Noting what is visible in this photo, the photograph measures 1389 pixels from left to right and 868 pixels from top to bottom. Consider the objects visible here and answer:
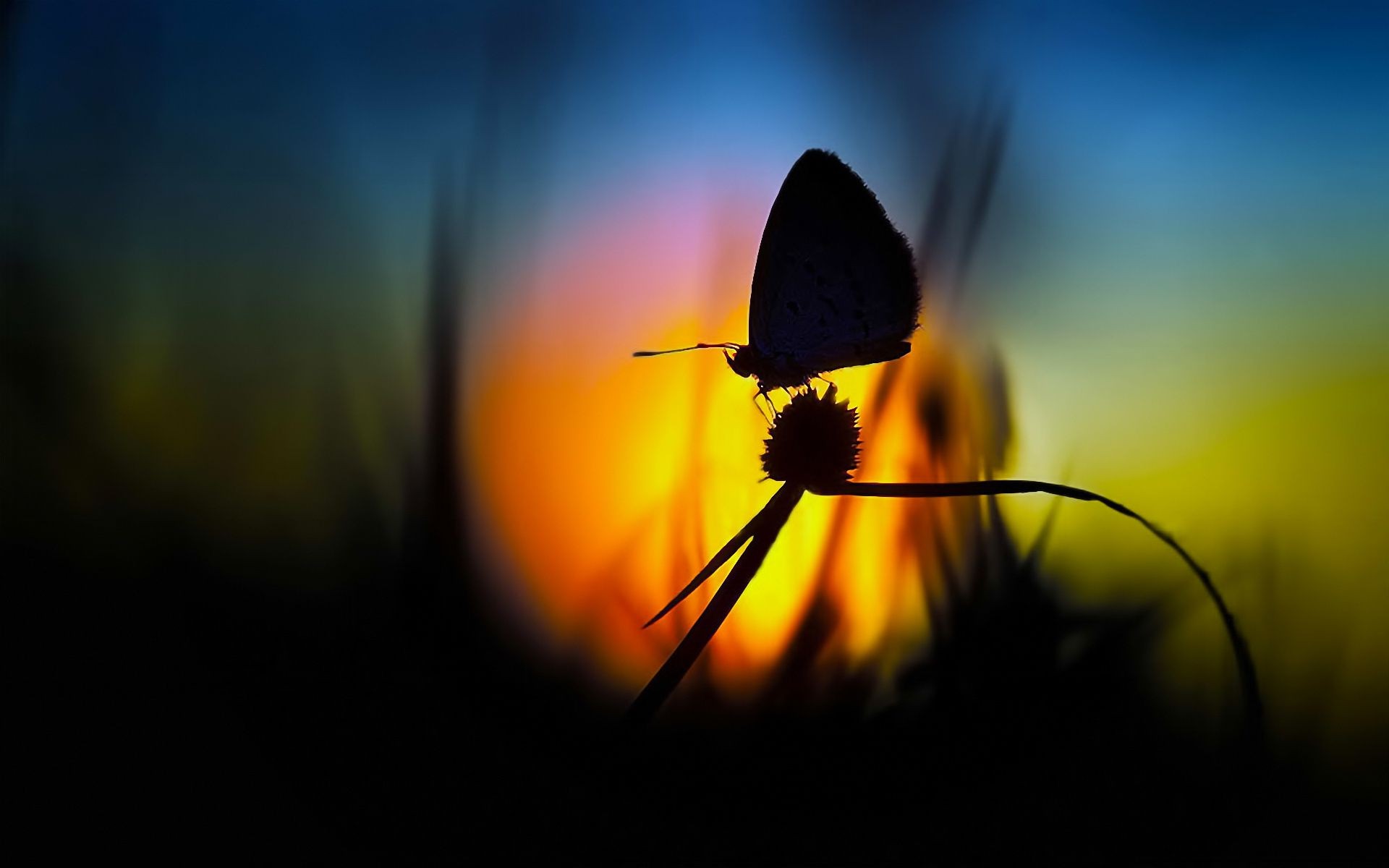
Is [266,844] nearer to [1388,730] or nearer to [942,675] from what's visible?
[942,675]

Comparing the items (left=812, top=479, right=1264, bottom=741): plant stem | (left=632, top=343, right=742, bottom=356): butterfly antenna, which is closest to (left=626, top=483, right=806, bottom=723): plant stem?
(left=812, top=479, right=1264, bottom=741): plant stem

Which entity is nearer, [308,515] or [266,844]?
[266,844]

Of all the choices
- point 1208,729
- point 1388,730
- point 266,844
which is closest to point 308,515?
point 266,844

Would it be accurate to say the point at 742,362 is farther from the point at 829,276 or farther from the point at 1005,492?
the point at 1005,492

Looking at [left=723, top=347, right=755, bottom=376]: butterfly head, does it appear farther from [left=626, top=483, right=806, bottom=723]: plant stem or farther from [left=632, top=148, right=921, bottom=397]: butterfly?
[left=626, top=483, right=806, bottom=723]: plant stem

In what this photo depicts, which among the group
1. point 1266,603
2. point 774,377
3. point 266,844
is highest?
point 774,377

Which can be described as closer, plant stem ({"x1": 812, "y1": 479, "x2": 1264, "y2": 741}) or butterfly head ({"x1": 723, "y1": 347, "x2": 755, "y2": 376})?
plant stem ({"x1": 812, "y1": 479, "x2": 1264, "y2": 741})

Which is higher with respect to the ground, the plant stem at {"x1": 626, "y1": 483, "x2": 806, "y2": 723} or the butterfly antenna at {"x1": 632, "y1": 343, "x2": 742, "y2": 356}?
the butterfly antenna at {"x1": 632, "y1": 343, "x2": 742, "y2": 356}

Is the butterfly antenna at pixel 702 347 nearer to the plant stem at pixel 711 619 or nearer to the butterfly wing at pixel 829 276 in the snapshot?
the butterfly wing at pixel 829 276
